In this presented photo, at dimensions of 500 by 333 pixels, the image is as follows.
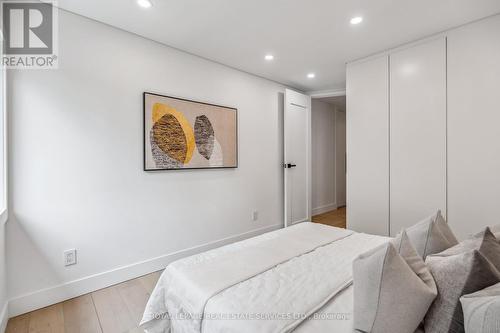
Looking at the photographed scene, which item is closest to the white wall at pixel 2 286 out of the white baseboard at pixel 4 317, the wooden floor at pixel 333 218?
the white baseboard at pixel 4 317

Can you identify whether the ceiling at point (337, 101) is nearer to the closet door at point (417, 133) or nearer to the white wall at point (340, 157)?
the white wall at point (340, 157)

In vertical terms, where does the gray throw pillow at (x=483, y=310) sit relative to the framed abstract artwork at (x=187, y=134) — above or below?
below

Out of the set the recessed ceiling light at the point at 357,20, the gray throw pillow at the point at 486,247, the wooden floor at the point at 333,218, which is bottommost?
the wooden floor at the point at 333,218

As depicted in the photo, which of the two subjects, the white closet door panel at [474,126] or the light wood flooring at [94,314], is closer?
the light wood flooring at [94,314]

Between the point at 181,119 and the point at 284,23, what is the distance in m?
1.44

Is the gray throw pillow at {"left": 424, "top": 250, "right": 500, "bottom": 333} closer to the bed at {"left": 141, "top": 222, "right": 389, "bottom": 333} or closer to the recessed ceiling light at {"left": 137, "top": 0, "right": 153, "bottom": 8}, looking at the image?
the bed at {"left": 141, "top": 222, "right": 389, "bottom": 333}

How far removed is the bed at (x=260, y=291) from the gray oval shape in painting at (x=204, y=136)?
1.54m

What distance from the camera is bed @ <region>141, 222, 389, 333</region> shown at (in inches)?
39.4

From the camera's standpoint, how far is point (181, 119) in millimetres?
2781

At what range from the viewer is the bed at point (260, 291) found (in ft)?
3.28

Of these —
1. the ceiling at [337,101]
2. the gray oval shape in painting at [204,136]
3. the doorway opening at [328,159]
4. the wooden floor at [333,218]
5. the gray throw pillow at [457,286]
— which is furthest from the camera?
the doorway opening at [328,159]

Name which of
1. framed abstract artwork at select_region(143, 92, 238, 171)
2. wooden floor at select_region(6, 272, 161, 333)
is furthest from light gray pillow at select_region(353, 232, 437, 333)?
framed abstract artwork at select_region(143, 92, 238, 171)

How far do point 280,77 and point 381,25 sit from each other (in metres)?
1.65

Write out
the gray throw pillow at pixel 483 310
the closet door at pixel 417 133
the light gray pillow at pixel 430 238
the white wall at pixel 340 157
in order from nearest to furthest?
the gray throw pillow at pixel 483 310 < the light gray pillow at pixel 430 238 < the closet door at pixel 417 133 < the white wall at pixel 340 157
